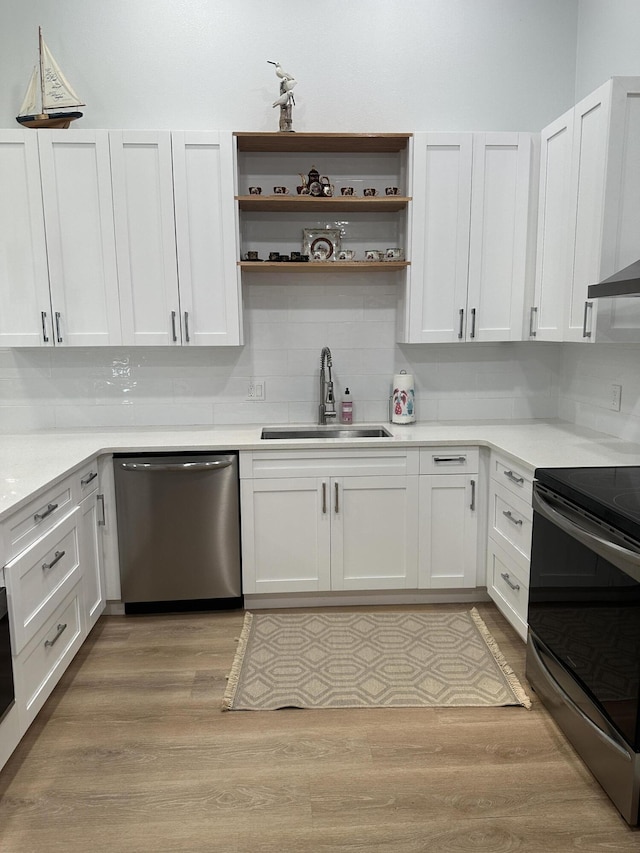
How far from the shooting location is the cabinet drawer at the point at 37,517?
2043mm

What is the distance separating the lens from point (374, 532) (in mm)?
3146

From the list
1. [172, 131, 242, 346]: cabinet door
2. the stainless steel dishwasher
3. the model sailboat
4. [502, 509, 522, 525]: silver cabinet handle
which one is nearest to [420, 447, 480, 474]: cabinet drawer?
[502, 509, 522, 525]: silver cabinet handle

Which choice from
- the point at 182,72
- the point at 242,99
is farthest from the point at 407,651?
the point at 182,72

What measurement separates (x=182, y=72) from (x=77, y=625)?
2803 mm

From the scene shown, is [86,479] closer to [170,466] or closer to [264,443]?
[170,466]

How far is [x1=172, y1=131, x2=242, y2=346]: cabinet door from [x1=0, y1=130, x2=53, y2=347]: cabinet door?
67cm

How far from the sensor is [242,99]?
3334mm

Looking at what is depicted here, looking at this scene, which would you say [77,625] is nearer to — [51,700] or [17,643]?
[51,700]

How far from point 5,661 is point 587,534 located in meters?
1.82

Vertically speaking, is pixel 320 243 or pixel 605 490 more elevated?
pixel 320 243

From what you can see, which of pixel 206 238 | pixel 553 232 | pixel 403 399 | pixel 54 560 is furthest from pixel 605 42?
pixel 54 560

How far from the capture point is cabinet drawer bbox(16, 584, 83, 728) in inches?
82.8

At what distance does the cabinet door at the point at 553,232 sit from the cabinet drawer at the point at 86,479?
2267 mm

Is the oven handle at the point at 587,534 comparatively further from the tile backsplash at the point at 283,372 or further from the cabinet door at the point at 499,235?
the tile backsplash at the point at 283,372
